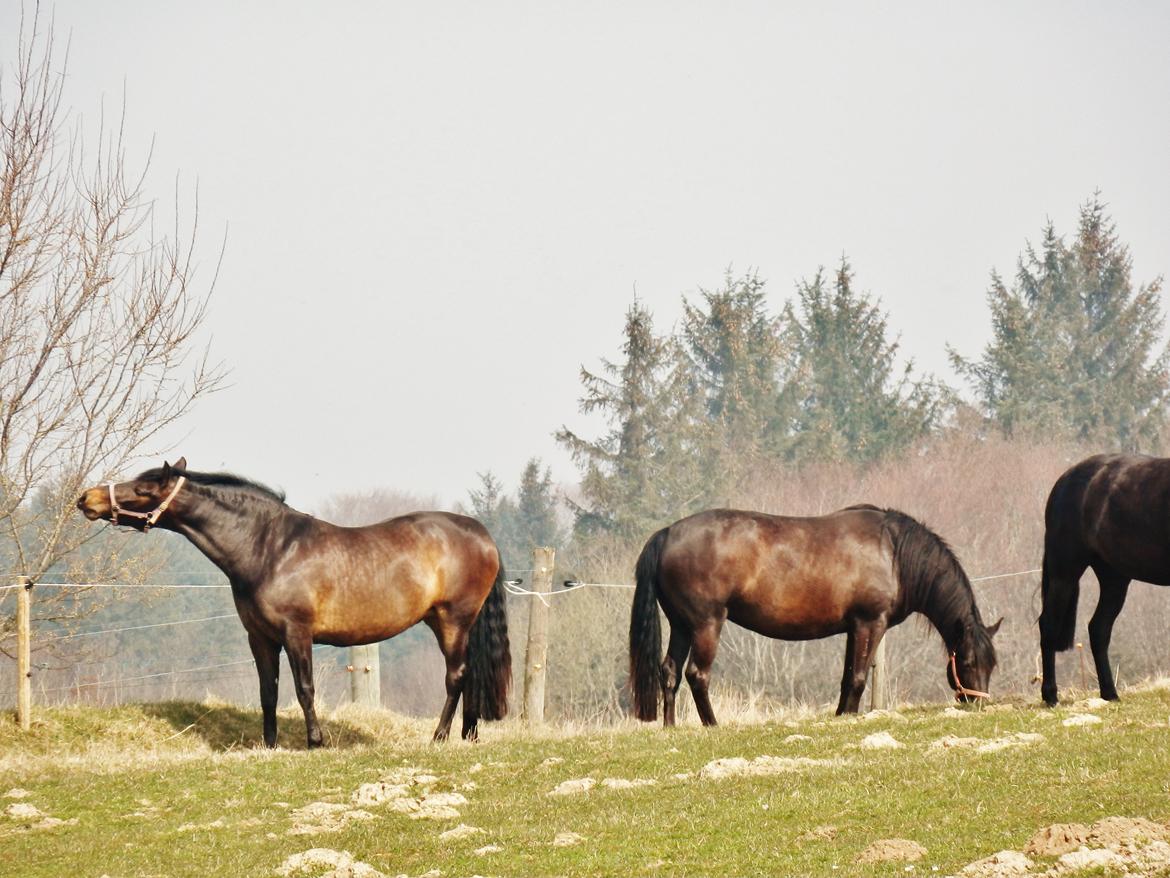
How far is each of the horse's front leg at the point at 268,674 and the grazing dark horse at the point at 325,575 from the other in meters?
0.01

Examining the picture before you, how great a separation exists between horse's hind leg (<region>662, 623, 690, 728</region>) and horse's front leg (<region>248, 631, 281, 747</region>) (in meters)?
3.78

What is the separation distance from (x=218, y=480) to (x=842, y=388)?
47028 millimetres

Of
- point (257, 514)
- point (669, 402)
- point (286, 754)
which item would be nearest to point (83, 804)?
point (286, 754)

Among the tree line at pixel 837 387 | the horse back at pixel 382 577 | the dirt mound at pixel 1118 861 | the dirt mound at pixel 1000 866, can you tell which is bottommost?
the dirt mound at pixel 1000 866

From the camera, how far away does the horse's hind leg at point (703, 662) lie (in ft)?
42.5

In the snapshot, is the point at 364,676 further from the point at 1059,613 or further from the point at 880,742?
Answer: the point at 1059,613

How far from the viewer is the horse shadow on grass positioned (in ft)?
44.3

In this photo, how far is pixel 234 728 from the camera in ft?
45.4

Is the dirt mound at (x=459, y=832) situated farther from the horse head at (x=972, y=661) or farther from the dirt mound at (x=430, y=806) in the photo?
the horse head at (x=972, y=661)

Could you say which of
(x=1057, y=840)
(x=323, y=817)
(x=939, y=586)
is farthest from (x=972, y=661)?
(x=323, y=817)

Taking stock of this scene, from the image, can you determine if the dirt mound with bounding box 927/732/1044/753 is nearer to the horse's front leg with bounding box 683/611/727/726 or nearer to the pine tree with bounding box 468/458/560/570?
the horse's front leg with bounding box 683/611/727/726

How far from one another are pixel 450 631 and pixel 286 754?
2.28m

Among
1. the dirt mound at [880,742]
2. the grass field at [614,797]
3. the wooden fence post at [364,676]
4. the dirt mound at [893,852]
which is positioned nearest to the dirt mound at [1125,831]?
the grass field at [614,797]

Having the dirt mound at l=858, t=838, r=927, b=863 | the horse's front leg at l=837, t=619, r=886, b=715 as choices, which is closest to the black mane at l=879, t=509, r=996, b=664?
the horse's front leg at l=837, t=619, r=886, b=715
